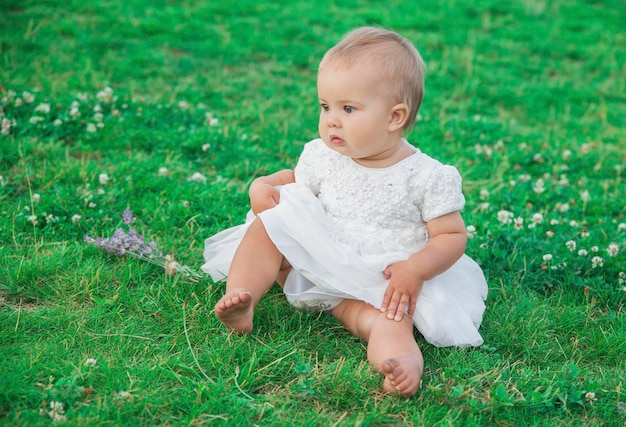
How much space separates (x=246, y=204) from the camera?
455 cm

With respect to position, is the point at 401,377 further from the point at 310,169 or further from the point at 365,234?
the point at 310,169

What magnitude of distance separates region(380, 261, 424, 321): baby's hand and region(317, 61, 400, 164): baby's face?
0.58m

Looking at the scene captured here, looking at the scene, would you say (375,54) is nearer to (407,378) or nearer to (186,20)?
(407,378)

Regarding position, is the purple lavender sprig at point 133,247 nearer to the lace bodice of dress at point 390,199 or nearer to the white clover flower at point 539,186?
the lace bodice of dress at point 390,199

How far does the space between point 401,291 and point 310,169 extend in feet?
2.62

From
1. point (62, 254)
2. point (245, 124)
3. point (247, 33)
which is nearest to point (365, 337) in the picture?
point (62, 254)

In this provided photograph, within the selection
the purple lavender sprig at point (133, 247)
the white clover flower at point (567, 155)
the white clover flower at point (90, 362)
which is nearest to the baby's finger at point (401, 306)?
the purple lavender sprig at point (133, 247)

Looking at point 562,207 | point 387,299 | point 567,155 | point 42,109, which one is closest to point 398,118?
point 387,299

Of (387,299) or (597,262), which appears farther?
(597,262)

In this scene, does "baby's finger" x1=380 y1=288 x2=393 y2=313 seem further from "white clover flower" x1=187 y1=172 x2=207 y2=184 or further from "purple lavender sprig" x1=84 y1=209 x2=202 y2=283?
"white clover flower" x1=187 y1=172 x2=207 y2=184

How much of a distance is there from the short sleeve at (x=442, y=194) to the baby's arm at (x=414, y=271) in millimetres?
121

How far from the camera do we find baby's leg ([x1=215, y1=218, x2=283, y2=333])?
310 cm

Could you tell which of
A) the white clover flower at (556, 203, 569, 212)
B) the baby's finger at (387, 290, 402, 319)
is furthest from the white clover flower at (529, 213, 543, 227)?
the baby's finger at (387, 290, 402, 319)

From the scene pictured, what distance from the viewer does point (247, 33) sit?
7.67m
